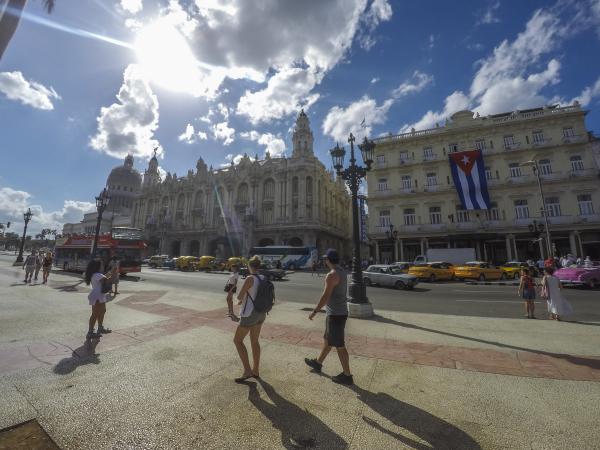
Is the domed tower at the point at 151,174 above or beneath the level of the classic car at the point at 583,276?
above

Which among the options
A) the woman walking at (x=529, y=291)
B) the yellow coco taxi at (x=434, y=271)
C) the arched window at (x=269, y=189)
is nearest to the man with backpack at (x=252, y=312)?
the woman walking at (x=529, y=291)

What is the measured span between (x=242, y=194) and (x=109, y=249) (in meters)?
32.0

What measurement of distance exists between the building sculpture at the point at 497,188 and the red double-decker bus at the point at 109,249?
25.2m

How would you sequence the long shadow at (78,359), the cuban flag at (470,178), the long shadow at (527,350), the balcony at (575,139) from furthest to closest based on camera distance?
the cuban flag at (470,178) → the balcony at (575,139) → the long shadow at (527,350) → the long shadow at (78,359)

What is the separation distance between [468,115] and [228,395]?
130ft

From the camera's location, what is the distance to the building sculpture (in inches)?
1090

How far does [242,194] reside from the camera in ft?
168

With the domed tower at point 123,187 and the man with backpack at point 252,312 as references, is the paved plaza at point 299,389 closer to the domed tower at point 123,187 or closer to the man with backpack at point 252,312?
the man with backpack at point 252,312

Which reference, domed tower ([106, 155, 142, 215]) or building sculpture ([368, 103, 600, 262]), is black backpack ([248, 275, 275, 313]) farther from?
domed tower ([106, 155, 142, 215])

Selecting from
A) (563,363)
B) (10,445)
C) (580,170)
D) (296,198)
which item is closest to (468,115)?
(580,170)

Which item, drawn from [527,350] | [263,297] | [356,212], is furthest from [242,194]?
[527,350]

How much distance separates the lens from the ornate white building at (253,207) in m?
45.0

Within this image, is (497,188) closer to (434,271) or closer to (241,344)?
(434,271)

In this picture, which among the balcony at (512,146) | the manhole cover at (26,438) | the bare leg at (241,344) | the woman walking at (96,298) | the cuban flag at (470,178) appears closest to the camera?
the manhole cover at (26,438)
